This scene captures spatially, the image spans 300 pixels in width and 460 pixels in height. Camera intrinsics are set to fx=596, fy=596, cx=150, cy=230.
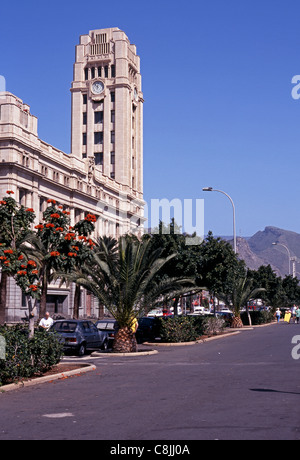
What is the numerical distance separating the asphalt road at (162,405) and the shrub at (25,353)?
585 mm

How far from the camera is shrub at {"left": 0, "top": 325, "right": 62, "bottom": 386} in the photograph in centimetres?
1324

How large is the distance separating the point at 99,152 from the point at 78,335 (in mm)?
80407

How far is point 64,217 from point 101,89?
8674 cm

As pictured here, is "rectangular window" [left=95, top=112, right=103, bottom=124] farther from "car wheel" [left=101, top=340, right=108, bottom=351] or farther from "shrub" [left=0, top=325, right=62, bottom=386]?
"shrub" [left=0, top=325, right=62, bottom=386]

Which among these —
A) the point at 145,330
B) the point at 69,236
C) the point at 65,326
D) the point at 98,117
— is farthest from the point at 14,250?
the point at 98,117

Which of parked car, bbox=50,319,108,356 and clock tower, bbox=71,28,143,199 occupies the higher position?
clock tower, bbox=71,28,143,199

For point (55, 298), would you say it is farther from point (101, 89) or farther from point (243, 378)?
point (243, 378)

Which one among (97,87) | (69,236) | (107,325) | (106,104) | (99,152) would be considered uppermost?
(97,87)

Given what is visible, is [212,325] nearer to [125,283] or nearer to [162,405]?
[125,283]

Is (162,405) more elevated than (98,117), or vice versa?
(98,117)

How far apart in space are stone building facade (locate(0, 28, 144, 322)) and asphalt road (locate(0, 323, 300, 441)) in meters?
49.8

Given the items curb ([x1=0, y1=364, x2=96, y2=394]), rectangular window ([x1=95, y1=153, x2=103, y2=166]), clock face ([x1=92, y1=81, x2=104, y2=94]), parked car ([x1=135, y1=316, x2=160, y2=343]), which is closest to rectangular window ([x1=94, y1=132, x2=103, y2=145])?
rectangular window ([x1=95, y1=153, x2=103, y2=166])

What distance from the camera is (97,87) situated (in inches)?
4008

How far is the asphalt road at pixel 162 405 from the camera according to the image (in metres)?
7.81
